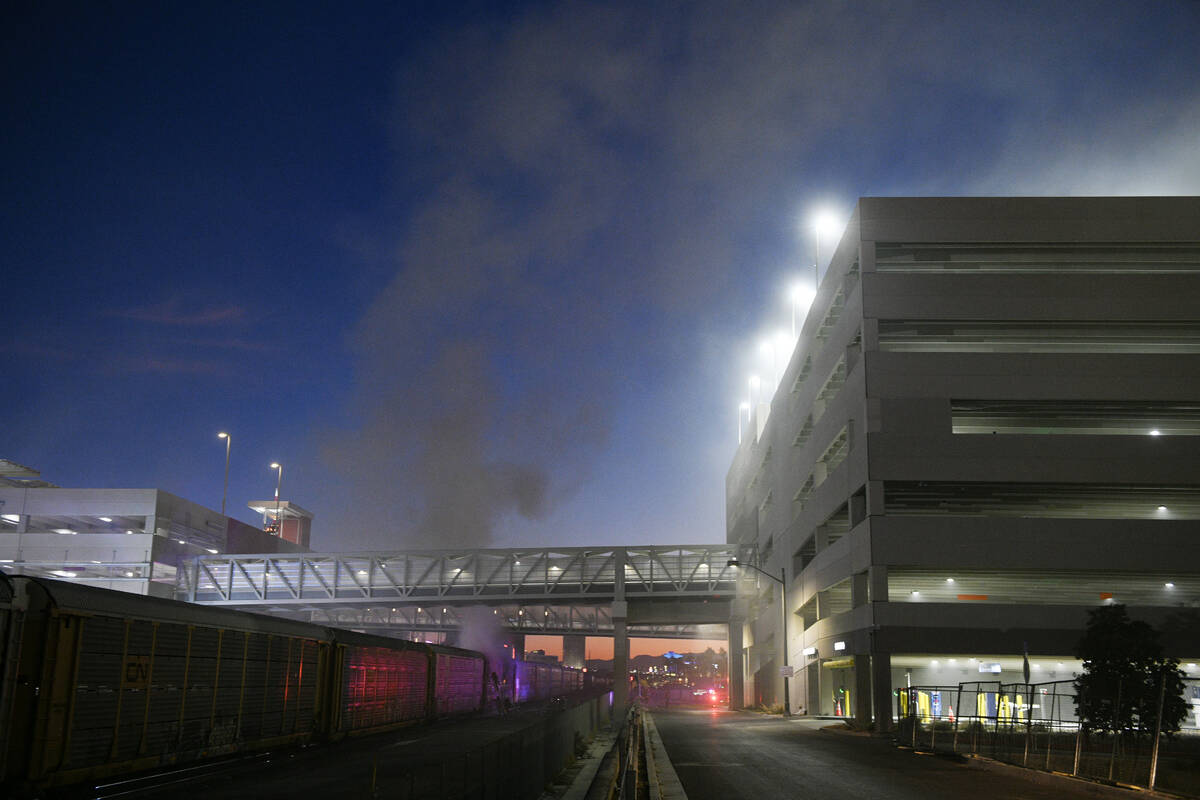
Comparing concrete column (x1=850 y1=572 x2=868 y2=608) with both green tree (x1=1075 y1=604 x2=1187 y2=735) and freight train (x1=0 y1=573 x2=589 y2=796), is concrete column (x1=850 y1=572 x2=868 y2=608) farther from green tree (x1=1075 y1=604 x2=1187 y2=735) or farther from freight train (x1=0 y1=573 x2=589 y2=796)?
freight train (x1=0 y1=573 x2=589 y2=796)

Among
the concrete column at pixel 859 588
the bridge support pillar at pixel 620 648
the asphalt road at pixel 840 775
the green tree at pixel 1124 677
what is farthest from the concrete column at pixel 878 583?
the bridge support pillar at pixel 620 648

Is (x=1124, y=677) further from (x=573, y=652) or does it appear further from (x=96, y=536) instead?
(x=573, y=652)

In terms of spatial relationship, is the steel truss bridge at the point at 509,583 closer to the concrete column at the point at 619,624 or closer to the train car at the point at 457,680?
the concrete column at the point at 619,624

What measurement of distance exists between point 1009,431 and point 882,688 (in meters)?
14.6

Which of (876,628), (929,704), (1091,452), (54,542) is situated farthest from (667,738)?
(54,542)

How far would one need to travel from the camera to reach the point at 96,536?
77.9 meters

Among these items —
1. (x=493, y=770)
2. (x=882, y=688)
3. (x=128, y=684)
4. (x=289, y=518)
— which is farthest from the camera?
(x=289, y=518)

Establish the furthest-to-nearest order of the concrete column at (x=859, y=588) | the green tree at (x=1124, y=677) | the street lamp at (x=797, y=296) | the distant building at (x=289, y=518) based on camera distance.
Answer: the distant building at (x=289, y=518)
the street lamp at (x=797, y=296)
the concrete column at (x=859, y=588)
the green tree at (x=1124, y=677)

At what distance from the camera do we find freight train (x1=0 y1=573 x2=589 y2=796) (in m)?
15.9

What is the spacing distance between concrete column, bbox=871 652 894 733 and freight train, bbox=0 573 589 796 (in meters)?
23.2

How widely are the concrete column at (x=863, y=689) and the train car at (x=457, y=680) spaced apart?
60.4 ft

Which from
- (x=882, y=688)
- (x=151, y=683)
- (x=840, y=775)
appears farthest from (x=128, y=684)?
(x=882, y=688)

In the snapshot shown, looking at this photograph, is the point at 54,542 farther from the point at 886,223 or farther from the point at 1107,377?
the point at 1107,377

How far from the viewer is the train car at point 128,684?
1591 cm
